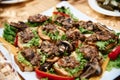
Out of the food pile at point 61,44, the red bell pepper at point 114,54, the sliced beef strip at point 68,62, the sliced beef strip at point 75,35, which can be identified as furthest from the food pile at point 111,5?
the sliced beef strip at point 68,62

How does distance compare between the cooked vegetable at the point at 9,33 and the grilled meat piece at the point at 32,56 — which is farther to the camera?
the cooked vegetable at the point at 9,33

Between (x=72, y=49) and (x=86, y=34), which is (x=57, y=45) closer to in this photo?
(x=72, y=49)

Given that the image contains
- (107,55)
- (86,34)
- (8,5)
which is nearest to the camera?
(107,55)

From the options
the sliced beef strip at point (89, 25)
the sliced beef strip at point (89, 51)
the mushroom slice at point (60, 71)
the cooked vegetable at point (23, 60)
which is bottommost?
the mushroom slice at point (60, 71)

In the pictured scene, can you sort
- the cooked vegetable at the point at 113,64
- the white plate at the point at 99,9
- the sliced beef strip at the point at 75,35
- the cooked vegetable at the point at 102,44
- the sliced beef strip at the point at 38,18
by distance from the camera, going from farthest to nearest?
1. the white plate at the point at 99,9
2. the sliced beef strip at the point at 38,18
3. the sliced beef strip at the point at 75,35
4. the cooked vegetable at the point at 102,44
5. the cooked vegetable at the point at 113,64

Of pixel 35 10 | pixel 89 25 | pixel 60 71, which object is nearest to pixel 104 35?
pixel 89 25

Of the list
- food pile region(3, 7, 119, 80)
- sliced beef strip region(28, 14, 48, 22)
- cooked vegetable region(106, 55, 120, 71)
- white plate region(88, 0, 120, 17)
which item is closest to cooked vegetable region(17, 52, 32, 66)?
food pile region(3, 7, 119, 80)

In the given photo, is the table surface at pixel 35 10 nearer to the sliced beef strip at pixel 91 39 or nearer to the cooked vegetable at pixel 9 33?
the cooked vegetable at pixel 9 33

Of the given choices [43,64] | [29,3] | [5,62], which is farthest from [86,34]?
[29,3]
